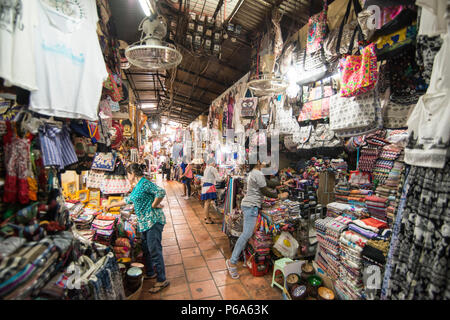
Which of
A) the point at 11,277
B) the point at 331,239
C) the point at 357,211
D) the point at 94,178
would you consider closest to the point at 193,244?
the point at 94,178

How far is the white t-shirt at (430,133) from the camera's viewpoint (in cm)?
126

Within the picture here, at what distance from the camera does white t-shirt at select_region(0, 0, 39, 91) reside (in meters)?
1.11

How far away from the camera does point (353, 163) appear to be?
417cm

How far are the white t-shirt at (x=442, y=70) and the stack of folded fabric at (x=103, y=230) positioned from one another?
3.66 metres

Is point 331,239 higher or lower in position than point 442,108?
lower

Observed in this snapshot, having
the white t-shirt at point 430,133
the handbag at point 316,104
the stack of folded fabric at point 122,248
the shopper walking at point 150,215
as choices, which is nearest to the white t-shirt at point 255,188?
the handbag at point 316,104

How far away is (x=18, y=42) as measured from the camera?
118cm

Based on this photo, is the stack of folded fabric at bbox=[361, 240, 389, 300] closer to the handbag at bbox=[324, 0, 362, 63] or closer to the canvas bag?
the handbag at bbox=[324, 0, 362, 63]

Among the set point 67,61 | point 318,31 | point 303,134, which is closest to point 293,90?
point 303,134

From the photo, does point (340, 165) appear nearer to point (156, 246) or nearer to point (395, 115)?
point (395, 115)

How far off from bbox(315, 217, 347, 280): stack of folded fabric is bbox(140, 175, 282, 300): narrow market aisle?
0.80 m

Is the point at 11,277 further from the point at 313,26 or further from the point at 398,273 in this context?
the point at 313,26

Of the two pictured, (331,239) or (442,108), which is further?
(331,239)

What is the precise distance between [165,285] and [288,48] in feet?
15.0
